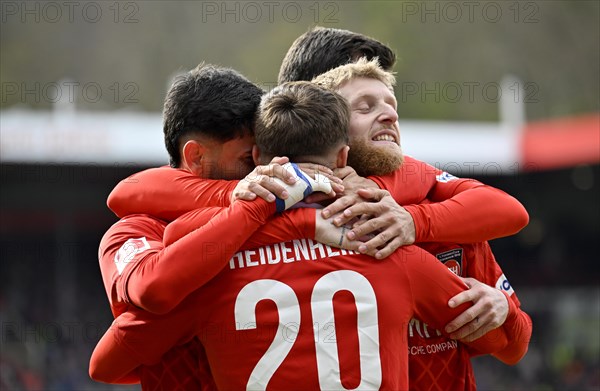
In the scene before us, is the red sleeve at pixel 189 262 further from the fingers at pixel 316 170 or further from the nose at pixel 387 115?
the nose at pixel 387 115

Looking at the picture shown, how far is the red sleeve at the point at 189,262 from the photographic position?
2.79 meters

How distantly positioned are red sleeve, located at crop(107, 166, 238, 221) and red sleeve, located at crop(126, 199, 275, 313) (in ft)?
0.77

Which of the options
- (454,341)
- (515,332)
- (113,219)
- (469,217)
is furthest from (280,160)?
(113,219)

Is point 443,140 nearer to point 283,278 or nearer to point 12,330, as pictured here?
point 12,330

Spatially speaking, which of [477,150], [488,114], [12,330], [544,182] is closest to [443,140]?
[477,150]

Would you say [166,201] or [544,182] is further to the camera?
[544,182]

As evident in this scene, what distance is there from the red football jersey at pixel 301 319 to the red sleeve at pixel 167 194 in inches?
10.4

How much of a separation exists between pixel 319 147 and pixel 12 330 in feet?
51.1

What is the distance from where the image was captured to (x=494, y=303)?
312 centimetres

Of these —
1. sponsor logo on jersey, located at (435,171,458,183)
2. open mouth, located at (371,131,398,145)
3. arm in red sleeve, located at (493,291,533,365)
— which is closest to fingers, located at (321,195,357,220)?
open mouth, located at (371,131,398,145)

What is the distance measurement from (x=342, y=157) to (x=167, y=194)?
61 cm

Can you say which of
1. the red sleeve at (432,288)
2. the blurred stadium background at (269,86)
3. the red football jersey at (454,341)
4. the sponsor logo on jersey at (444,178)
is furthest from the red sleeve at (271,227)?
the blurred stadium background at (269,86)

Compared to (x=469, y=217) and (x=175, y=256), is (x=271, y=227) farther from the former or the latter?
(x=469, y=217)

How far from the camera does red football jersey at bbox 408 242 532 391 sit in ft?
10.6
